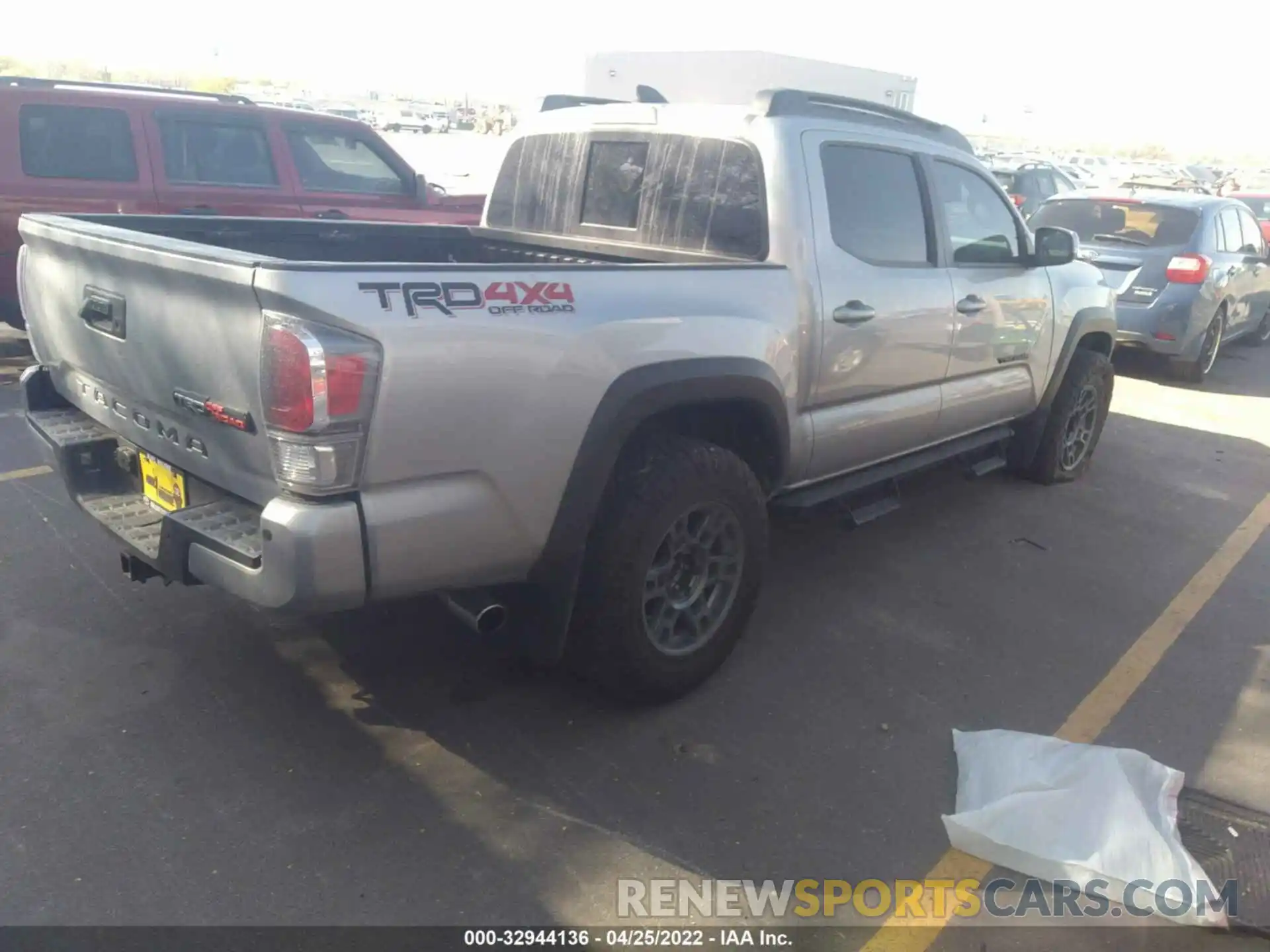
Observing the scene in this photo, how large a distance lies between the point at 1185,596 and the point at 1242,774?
156 centimetres

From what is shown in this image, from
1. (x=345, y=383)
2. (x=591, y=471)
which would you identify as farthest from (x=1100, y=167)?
(x=345, y=383)

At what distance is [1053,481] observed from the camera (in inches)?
244

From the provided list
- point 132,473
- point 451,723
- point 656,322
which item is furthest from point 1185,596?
point 132,473

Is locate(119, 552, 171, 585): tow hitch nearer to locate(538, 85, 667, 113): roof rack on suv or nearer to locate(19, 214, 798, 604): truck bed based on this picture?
locate(19, 214, 798, 604): truck bed

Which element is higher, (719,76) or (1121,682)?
(719,76)

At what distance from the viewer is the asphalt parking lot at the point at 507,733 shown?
265 centimetres

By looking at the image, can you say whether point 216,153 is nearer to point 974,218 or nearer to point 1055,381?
point 974,218

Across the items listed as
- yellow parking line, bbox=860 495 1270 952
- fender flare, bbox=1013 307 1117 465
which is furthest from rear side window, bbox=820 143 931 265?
yellow parking line, bbox=860 495 1270 952

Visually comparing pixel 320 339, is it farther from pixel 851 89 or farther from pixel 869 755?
pixel 851 89

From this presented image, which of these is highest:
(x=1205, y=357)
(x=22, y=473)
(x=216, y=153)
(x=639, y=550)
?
(x=216, y=153)

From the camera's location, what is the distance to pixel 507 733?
3.29 m

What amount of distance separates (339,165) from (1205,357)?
311 inches

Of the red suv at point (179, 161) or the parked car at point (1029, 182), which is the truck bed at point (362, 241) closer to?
the red suv at point (179, 161)

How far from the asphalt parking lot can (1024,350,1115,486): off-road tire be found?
3.66 ft
